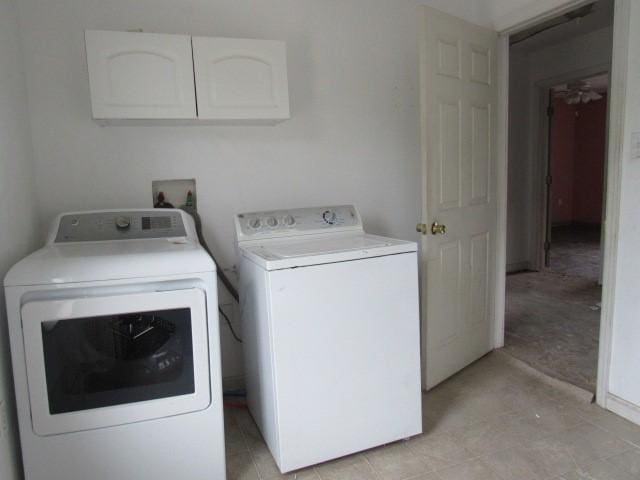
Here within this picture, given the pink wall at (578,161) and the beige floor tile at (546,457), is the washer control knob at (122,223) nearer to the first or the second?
the beige floor tile at (546,457)

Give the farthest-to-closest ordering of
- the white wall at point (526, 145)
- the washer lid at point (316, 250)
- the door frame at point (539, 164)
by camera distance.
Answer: the door frame at point (539, 164)
the white wall at point (526, 145)
the washer lid at point (316, 250)

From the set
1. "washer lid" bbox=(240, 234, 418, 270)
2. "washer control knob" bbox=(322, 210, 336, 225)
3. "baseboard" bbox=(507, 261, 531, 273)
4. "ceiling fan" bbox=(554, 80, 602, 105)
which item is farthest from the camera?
"ceiling fan" bbox=(554, 80, 602, 105)

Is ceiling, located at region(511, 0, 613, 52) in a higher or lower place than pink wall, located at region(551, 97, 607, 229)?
higher

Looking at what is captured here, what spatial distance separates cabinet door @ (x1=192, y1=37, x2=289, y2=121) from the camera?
1958 mm

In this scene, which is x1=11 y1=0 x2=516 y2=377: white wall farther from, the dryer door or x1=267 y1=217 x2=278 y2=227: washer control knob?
the dryer door

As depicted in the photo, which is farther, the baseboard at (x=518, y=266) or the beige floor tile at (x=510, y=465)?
the baseboard at (x=518, y=266)

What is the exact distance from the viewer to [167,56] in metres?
1.90

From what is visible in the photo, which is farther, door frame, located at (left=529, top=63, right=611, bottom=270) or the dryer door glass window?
door frame, located at (left=529, top=63, right=611, bottom=270)

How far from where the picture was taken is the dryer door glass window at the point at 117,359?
1482 mm

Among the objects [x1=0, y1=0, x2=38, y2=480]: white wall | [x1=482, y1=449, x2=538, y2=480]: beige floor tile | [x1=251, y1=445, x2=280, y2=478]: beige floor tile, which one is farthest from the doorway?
[x1=0, y1=0, x2=38, y2=480]: white wall

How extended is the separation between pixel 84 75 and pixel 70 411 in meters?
1.46

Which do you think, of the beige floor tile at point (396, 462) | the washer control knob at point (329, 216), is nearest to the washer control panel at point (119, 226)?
the washer control knob at point (329, 216)

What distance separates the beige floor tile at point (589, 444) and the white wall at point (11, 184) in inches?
83.3

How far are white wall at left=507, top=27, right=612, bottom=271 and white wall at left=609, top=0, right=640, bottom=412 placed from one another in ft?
9.20
